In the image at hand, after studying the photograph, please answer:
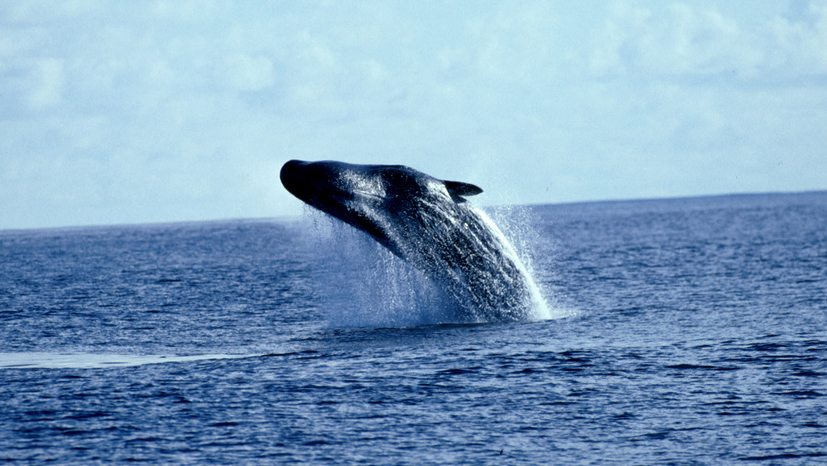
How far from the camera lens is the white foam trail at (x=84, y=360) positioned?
1996 centimetres

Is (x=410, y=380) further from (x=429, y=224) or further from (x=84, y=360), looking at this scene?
(x=84, y=360)

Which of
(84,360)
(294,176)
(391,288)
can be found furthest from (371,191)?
(84,360)

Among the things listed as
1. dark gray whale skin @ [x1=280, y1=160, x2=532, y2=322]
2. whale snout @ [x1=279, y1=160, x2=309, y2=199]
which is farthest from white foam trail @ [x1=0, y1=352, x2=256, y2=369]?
dark gray whale skin @ [x1=280, y1=160, x2=532, y2=322]

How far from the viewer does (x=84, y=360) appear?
2066 centimetres

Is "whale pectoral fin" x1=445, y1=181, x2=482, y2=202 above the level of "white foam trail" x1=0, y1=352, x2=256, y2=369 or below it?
above

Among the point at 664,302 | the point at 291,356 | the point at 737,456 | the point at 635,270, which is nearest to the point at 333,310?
the point at 291,356

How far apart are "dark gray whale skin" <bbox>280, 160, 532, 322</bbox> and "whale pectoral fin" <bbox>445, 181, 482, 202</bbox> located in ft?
0.07

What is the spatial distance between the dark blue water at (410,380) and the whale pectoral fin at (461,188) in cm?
318

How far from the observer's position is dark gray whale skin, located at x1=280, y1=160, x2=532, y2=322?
67.5 feet

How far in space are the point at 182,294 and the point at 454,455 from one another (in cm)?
2708

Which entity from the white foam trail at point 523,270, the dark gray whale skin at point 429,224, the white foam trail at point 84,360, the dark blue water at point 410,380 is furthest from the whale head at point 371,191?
the white foam trail at point 84,360

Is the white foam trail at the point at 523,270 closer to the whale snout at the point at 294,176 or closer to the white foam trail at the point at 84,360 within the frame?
the whale snout at the point at 294,176

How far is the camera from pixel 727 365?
18297mm

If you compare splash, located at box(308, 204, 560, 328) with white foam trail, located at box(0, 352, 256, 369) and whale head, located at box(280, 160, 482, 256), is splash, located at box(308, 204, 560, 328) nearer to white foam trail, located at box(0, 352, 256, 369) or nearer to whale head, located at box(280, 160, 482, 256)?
whale head, located at box(280, 160, 482, 256)
